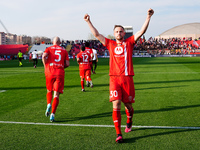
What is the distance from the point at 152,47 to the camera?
3076 inches

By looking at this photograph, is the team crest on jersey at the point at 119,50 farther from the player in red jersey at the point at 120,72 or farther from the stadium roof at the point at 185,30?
the stadium roof at the point at 185,30

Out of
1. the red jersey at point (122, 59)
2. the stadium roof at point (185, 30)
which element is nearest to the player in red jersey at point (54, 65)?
the red jersey at point (122, 59)

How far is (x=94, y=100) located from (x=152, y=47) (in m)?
71.6

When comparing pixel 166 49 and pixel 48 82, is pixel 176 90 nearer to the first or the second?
pixel 48 82

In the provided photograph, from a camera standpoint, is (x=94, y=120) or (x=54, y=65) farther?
(x=54, y=65)

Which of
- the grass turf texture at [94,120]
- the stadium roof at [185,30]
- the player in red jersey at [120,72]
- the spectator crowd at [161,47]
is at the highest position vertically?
the stadium roof at [185,30]

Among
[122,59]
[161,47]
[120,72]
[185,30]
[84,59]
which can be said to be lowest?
[120,72]

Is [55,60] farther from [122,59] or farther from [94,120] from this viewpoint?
[122,59]

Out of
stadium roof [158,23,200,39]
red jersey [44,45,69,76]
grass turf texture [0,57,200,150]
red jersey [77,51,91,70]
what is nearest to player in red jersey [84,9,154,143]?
grass turf texture [0,57,200,150]

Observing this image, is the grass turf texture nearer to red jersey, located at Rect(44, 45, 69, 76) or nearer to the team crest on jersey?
red jersey, located at Rect(44, 45, 69, 76)

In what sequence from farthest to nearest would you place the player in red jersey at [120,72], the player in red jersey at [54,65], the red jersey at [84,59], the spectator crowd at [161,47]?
the spectator crowd at [161,47], the red jersey at [84,59], the player in red jersey at [54,65], the player in red jersey at [120,72]

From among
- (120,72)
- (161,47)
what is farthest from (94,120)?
(161,47)

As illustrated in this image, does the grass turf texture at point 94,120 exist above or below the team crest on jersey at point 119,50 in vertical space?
below

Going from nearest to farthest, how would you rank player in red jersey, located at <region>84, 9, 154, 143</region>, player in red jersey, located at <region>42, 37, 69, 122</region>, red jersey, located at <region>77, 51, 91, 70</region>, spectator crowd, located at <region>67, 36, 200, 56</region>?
player in red jersey, located at <region>84, 9, 154, 143</region> → player in red jersey, located at <region>42, 37, 69, 122</region> → red jersey, located at <region>77, 51, 91, 70</region> → spectator crowd, located at <region>67, 36, 200, 56</region>
